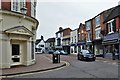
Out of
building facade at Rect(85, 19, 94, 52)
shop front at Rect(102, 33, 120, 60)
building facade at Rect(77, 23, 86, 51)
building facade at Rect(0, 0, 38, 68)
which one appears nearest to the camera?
building facade at Rect(0, 0, 38, 68)

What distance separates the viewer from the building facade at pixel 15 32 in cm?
1670

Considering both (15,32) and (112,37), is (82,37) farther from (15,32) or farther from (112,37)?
(15,32)

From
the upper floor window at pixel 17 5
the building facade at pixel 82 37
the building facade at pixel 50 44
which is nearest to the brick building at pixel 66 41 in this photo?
the building facade at pixel 82 37

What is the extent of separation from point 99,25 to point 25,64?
2442 cm

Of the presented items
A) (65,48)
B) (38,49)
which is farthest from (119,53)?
(38,49)

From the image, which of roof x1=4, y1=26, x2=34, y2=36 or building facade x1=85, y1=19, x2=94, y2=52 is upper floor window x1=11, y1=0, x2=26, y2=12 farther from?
building facade x1=85, y1=19, x2=94, y2=52

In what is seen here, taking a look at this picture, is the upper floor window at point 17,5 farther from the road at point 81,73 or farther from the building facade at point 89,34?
the building facade at point 89,34

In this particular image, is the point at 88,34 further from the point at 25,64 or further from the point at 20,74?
the point at 20,74

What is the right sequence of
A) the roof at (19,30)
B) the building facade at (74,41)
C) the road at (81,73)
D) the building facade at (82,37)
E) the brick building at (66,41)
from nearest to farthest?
1. the road at (81,73)
2. the roof at (19,30)
3. the building facade at (82,37)
4. the building facade at (74,41)
5. the brick building at (66,41)

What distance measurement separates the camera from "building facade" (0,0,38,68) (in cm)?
1670

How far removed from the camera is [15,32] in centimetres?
1738

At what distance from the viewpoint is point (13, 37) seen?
17578 mm


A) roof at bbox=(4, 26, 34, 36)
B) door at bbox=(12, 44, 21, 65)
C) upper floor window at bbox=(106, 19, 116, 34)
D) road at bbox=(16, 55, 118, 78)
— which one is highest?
upper floor window at bbox=(106, 19, 116, 34)

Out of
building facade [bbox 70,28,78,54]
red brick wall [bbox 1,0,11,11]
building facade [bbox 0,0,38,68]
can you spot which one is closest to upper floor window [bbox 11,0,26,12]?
building facade [bbox 0,0,38,68]
